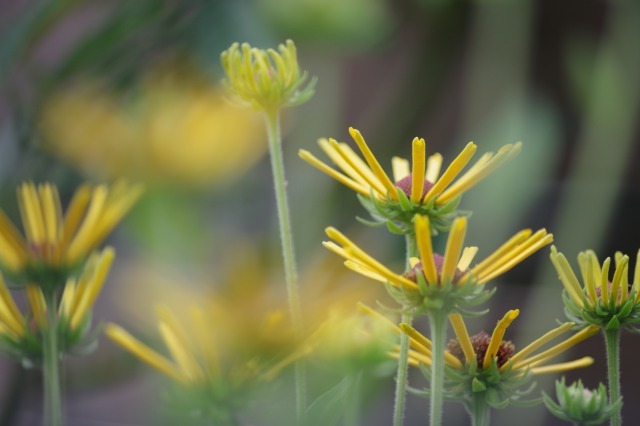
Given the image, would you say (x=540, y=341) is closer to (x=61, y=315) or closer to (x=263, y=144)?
(x=61, y=315)

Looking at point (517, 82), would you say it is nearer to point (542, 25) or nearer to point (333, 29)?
point (542, 25)

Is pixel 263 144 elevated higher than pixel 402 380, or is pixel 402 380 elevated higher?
pixel 263 144

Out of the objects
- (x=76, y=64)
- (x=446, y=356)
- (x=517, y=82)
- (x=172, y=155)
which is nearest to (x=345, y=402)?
(x=446, y=356)

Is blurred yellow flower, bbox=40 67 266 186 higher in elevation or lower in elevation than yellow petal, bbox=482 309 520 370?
higher

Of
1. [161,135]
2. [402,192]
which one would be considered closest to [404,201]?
[402,192]

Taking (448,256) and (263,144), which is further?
(263,144)
